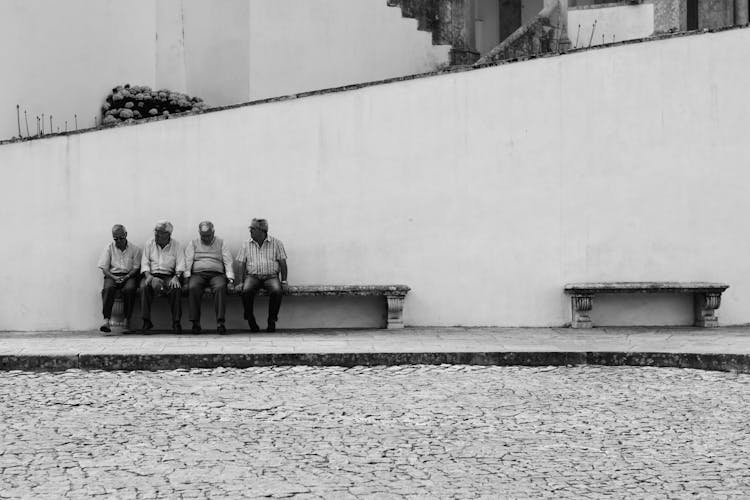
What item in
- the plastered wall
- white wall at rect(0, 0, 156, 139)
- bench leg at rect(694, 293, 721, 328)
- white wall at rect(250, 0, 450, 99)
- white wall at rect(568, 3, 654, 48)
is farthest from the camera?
white wall at rect(568, 3, 654, 48)

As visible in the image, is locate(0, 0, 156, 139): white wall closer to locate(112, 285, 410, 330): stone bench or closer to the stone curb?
locate(112, 285, 410, 330): stone bench

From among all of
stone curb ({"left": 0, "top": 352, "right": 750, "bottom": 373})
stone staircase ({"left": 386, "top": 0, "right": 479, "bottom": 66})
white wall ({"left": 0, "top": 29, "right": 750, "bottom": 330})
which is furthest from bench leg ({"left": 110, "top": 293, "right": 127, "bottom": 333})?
stone staircase ({"left": 386, "top": 0, "right": 479, "bottom": 66})

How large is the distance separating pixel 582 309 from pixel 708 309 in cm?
134

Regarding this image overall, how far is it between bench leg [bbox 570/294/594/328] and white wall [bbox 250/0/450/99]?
5.89 meters

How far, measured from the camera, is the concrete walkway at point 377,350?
35.2 ft

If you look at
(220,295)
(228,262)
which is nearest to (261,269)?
(228,262)

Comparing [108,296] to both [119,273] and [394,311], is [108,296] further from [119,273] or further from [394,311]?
[394,311]

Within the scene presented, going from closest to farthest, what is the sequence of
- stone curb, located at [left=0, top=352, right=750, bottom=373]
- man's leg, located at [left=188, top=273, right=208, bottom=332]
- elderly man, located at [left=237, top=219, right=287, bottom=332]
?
stone curb, located at [left=0, top=352, right=750, bottom=373], man's leg, located at [left=188, top=273, right=208, bottom=332], elderly man, located at [left=237, top=219, right=287, bottom=332]

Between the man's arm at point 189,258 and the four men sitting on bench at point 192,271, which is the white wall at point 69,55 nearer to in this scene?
the four men sitting on bench at point 192,271

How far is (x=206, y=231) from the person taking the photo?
13070 mm

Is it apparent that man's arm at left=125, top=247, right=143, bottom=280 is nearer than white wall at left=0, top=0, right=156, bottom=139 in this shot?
Yes

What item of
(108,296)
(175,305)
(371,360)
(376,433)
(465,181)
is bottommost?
(376,433)

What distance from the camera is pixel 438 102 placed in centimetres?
1359

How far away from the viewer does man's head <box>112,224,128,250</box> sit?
13039mm
